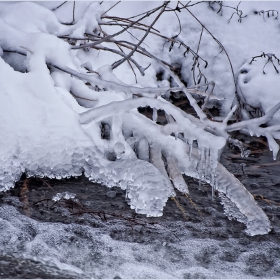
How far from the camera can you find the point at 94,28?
12.8ft

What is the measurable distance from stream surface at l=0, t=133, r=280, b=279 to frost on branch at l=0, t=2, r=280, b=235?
0.09 metres

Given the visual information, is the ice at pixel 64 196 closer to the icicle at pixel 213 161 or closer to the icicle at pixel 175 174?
the icicle at pixel 175 174

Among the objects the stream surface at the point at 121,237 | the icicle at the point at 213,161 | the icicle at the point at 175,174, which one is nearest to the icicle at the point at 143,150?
the icicle at the point at 175,174

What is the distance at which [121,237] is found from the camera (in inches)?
98.7

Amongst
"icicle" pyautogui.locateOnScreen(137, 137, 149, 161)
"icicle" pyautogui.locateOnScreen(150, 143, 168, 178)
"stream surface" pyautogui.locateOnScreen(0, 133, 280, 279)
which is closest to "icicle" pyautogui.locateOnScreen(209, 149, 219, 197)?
"stream surface" pyautogui.locateOnScreen(0, 133, 280, 279)

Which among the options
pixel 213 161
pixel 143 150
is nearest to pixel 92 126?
pixel 143 150

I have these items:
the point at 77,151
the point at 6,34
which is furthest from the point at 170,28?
the point at 77,151

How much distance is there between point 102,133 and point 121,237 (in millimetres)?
956

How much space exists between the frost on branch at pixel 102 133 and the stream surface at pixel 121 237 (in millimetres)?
89

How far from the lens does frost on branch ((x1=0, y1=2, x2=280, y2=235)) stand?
2770mm

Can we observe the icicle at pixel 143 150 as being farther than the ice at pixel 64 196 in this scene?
Yes

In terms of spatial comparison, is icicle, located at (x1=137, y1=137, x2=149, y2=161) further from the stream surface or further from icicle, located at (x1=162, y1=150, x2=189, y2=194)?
the stream surface

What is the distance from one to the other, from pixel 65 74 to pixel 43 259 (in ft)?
5.04

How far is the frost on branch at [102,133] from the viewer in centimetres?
277
